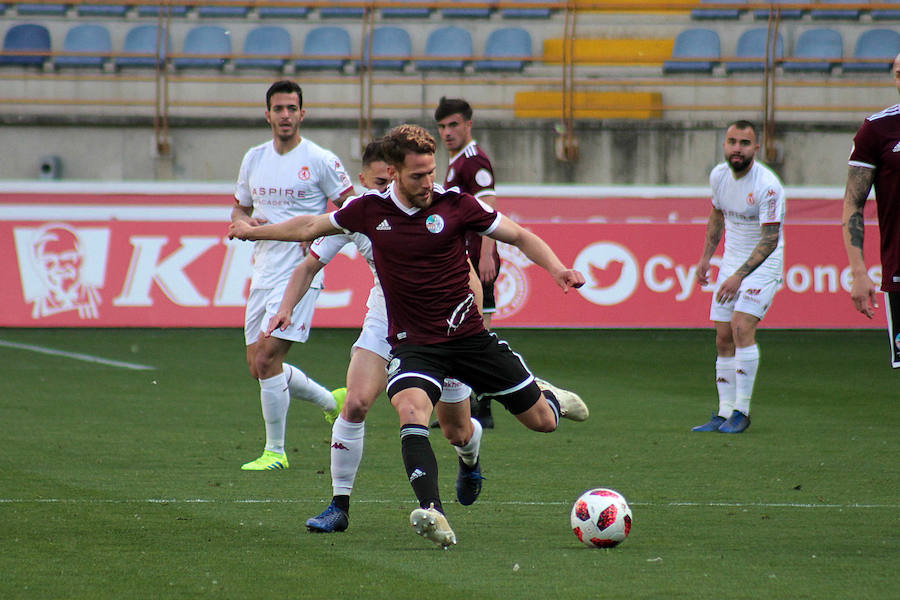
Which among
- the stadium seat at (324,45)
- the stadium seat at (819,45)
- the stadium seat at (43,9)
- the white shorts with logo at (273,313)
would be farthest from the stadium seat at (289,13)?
the white shorts with logo at (273,313)

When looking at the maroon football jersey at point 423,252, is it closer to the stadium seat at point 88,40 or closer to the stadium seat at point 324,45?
the stadium seat at point 324,45

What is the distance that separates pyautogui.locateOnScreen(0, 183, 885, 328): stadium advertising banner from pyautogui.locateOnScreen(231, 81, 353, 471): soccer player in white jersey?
8063mm

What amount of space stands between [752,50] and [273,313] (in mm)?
15665

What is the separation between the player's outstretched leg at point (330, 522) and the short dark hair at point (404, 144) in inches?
61.0

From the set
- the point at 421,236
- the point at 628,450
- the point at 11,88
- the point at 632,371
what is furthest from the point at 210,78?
the point at 421,236

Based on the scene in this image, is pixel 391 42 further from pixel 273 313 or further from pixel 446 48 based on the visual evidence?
pixel 273 313

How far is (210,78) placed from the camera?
69.9ft

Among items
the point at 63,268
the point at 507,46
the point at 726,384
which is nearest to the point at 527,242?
the point at 726,384

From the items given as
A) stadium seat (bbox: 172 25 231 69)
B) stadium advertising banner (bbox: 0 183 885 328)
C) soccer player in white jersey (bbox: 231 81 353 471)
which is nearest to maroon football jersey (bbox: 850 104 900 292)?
soccer player in white jersey (bbox: 231 81 353 471)

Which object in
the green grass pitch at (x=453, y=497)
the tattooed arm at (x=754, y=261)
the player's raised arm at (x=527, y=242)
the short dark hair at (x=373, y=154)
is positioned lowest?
the green grass pitch at (x=453, y=497)

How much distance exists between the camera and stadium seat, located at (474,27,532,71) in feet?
71.7

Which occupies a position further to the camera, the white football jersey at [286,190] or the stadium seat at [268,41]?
the stadium seat at [268,41]

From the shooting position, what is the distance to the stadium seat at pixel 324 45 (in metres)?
21.8

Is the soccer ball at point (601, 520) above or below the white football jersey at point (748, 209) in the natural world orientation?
below
